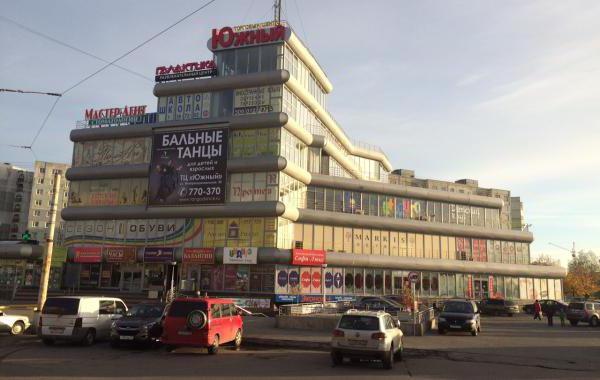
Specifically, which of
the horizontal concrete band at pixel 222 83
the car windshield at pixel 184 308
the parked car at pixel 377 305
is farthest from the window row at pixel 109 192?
the car windshield at pixel 184 308

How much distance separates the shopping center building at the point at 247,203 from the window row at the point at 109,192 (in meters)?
0.13

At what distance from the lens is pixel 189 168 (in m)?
46.8

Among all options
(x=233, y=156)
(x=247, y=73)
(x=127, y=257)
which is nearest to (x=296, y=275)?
(x=233, y=156)

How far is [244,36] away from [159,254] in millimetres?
21546

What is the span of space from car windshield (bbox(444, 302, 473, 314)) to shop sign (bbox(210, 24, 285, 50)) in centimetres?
2962

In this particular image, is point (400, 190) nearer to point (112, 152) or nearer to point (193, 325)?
point (112, 152)

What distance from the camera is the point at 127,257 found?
47594 mm

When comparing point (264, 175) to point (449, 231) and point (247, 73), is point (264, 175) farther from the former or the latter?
point (449, 231)

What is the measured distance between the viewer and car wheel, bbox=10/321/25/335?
69.7ft

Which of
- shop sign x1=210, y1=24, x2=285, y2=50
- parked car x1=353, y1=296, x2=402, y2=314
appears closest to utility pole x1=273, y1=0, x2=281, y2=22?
shop sign x1=210, y1=24, x2=285, y2=50

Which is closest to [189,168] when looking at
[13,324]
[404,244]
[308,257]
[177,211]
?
[177,211]

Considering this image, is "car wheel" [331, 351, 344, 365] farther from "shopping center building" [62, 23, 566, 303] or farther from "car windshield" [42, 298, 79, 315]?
"shopping center building" [62, 23, 566, 303]

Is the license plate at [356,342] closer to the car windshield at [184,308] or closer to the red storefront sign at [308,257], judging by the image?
the car windshield at [184,308]

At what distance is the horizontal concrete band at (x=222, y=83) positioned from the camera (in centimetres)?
4541
